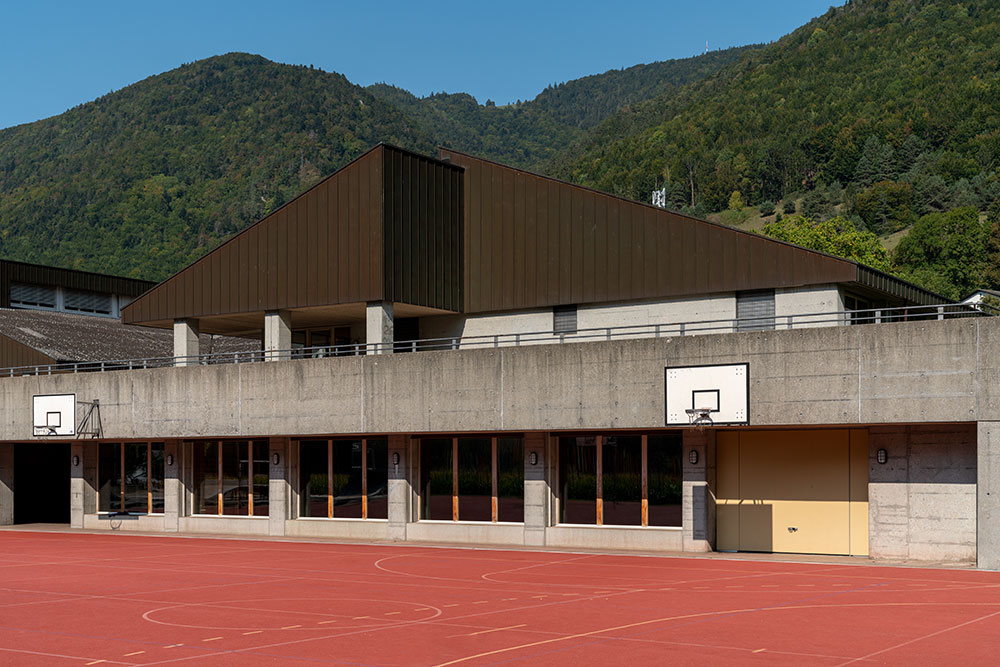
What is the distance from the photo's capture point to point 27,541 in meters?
37.1

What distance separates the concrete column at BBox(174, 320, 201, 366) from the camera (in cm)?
4156

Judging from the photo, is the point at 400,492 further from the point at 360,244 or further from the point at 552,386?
the point at 360,244

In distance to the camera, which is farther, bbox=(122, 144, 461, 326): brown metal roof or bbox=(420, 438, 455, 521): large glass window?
bbox=(122, 144, 461, 326): brown metal roof

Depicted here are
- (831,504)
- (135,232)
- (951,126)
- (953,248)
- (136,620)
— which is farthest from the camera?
(135,232)

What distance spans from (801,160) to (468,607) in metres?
154

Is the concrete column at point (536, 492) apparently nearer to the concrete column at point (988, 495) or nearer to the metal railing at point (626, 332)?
the metal railing at point (626, 332)

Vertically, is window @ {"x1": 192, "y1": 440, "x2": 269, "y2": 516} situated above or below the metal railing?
below

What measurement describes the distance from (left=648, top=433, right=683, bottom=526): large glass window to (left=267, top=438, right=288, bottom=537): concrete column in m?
12.8

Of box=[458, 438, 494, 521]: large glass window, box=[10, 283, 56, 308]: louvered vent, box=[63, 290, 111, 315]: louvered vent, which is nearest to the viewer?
box=[458, 438, 494, 521]: large glass window

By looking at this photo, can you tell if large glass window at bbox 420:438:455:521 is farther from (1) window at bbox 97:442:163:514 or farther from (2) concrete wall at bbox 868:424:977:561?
(2) concrete wall at bbox 868:424:977:561

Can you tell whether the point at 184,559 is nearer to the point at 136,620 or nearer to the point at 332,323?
the point at 136,620

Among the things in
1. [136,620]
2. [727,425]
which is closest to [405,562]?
[727,425]

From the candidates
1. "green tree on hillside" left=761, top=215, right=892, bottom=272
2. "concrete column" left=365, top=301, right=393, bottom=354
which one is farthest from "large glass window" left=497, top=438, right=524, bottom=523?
"green tree on hillside" left=761, top=215, right=892, bottom=272

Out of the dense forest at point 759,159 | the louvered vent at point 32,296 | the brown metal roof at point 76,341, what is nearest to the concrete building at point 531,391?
the brown metal roof at point 76,341
